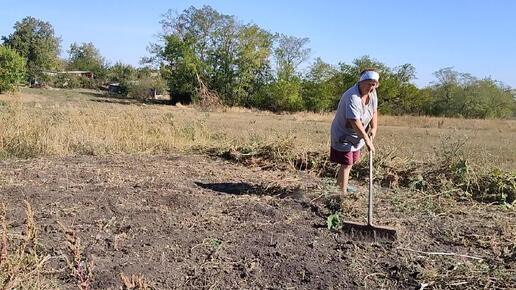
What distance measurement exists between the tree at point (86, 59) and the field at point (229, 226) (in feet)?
248

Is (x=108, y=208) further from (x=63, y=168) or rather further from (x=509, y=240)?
(x=509, y=240)

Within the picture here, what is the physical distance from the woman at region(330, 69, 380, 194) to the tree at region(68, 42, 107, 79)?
7741cm

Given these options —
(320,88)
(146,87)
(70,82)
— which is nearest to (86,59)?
(70,82)

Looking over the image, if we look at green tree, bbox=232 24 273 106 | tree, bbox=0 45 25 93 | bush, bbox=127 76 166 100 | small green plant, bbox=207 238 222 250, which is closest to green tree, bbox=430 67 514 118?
green tree, bbox=232 24 273 106

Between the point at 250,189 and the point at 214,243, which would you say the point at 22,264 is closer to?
the point at 214,243

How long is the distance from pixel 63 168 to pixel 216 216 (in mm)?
2860

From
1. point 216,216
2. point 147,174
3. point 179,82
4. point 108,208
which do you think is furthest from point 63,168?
point 179,82

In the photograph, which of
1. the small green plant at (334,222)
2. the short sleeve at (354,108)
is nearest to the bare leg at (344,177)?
the short sleeve at (354,108)

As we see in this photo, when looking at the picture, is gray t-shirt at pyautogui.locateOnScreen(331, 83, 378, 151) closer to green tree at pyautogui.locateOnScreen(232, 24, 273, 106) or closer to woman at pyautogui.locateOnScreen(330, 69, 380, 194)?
woman at pyautogui.locateOnScreen(330, 69, 380, 194)

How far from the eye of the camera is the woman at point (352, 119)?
4961mm

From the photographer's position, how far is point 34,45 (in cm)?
6138

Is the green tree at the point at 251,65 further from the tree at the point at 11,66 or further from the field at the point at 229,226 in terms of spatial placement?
the field at the point at 229,226

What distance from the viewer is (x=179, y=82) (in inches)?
1912

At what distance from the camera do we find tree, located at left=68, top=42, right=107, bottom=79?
8112 cm
